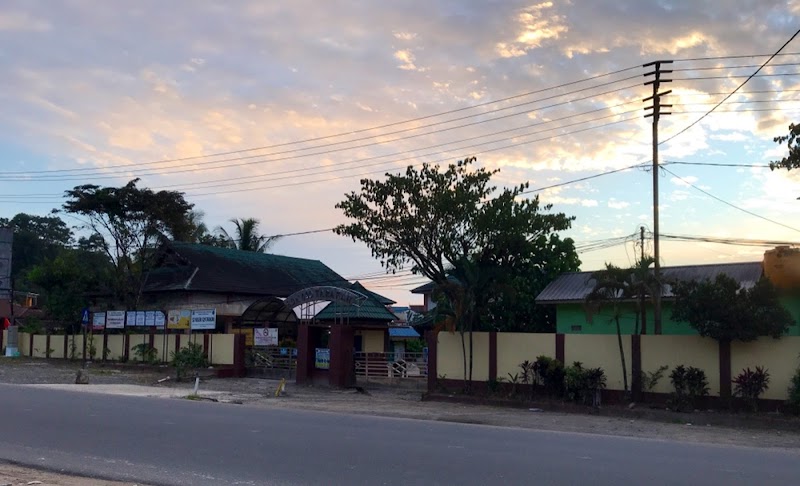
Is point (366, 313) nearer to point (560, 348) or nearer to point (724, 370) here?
point (560, 348)

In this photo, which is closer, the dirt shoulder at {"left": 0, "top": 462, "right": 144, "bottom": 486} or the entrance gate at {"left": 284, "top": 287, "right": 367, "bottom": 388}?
the dirt shoulder at {"left": 0, "top": 462, "right": 144, "bottom": 486}

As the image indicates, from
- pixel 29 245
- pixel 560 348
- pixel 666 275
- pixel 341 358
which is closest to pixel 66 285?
pixel 341 358

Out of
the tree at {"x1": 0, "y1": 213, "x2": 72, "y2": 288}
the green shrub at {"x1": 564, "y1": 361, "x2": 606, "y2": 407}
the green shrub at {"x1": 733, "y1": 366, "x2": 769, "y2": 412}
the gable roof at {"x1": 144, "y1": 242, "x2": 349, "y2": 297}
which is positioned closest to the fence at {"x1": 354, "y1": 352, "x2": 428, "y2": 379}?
the green shrub at {"x1": 564, "y1": 361, "x2": 606, "y2": 407}

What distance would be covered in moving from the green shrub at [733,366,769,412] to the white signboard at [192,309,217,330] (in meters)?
24.3

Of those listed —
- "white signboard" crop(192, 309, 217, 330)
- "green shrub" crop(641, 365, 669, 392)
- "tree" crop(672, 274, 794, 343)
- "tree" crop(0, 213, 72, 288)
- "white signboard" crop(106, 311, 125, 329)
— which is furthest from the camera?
"tree" crop(0, 213, 72, 288)

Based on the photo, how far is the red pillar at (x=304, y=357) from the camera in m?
29.7

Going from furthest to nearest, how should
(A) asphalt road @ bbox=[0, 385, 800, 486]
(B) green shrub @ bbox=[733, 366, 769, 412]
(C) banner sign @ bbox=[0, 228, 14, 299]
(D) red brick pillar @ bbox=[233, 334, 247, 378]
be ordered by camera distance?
1. (C) banner sign @ bbox=[0, 228, 14, 299]
2. (D) red brick pillar @ bbox=[233, 334, 247, 378]
3. (B) green shrub @ bbox=[733, 366, 769, 412]
4. (A) asphalt road @ bbox=[0, 385, 800, 486]

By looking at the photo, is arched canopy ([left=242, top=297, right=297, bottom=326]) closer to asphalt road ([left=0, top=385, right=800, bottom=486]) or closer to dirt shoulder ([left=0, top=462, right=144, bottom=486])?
asphalt road ([left=0, top=385, right=800, bottom=486])

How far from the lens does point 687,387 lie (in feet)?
66.1

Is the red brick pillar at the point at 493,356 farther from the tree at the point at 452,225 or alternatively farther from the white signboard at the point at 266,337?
the white signboard at the point at 266,337

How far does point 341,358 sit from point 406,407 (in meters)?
6.77

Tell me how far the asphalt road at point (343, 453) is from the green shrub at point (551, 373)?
637 cm

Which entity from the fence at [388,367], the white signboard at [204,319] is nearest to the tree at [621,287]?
the fence at [388,367]

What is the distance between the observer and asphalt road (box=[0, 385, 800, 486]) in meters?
9.76
